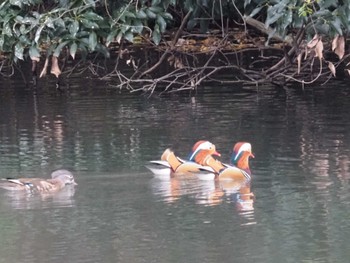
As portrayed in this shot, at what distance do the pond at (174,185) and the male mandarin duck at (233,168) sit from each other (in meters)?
0.14

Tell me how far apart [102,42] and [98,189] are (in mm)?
5265

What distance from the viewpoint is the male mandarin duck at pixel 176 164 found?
10727mm

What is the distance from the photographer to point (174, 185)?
10414 millimetres

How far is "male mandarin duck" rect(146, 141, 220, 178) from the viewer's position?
10.7 m

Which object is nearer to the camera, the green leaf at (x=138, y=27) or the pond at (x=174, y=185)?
the pond at (x=174, y=185)

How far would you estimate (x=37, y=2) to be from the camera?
1402 centimetres

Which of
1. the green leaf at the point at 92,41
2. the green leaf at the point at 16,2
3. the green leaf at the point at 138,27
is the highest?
the green leaf at the point at 16,2

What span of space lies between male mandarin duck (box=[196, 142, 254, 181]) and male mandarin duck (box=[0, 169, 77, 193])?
1302mm

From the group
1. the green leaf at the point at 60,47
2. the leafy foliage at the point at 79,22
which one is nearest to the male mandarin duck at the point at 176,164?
the leafy foliage at the point at 79,22

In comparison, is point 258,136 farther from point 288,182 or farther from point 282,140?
point 288,182

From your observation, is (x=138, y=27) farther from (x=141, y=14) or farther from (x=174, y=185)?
(x=174, y=185)

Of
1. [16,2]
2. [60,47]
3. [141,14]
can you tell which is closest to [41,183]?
[60,47]

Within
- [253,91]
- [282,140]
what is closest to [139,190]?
[282,140]

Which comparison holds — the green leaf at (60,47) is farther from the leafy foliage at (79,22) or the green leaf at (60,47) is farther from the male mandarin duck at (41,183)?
the male mandarin duck at (41,183)
